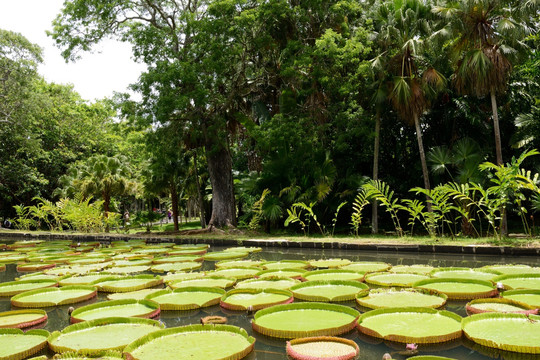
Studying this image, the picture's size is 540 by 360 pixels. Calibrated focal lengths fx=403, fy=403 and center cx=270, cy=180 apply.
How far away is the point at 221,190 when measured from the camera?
638 inches

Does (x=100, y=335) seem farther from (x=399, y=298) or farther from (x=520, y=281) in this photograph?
(x=520, y=281)

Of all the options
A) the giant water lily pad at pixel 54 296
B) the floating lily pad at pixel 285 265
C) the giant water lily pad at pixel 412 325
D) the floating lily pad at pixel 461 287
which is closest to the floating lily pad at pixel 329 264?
the floating lily pad at pixel 285 265

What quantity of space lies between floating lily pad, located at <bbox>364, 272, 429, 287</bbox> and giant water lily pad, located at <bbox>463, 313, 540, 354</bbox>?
1.49 m

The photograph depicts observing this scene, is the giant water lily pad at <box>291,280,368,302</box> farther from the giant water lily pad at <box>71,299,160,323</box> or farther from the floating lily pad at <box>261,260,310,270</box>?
the giant water lily pad at <box>71,299,160,323</box>

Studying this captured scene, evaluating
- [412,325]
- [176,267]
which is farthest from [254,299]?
[176,267]

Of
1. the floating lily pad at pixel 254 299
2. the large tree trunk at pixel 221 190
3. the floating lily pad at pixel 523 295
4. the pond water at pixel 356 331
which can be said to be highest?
the large tree trunk at pixel 221 190

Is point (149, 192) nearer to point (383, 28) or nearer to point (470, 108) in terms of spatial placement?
point (383, 28)

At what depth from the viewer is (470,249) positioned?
28.5ft

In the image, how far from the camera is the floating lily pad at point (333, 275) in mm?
5938

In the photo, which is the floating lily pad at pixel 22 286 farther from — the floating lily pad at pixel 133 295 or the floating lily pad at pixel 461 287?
the floating lily pad at pixel 461 287

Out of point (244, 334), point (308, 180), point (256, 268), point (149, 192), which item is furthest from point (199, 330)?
point (149, 192)

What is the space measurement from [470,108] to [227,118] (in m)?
9.26

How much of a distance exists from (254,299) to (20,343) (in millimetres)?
2388

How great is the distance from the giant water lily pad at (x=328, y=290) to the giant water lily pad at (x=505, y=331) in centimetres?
151
